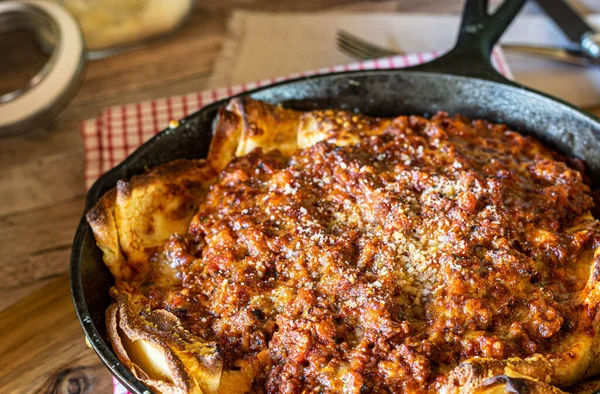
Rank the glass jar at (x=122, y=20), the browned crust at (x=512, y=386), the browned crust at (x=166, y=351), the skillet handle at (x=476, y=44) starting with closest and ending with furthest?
the browned crust at (x=512, y=386) < the browned crust at (x=166, y=351) < the skillet handle at (x=476, y=44) < the glass jar at (x=122, y=20)

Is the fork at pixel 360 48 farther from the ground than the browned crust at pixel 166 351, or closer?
farther from the ground

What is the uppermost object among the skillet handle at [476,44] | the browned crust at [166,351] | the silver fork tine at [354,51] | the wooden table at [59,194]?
the skillet handle at [476,44]

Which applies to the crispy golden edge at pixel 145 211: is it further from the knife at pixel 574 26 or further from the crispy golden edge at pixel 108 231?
the knife at pixel 574 26

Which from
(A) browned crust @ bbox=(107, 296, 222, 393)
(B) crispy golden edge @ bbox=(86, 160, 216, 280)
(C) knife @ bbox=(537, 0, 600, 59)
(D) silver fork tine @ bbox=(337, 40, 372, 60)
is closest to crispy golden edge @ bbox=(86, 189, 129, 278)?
(B) crispy golden edge @ bbox=(86, 160, 216, 280)

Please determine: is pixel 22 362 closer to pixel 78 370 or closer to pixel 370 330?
pixel 78 370

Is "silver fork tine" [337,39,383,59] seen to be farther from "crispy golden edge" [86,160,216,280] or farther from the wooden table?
"crispy golden edge" [86,160,216,280]

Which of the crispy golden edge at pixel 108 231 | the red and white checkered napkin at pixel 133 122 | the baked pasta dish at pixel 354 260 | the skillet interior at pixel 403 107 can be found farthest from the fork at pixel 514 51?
the crispy golden edge at pixel 108 231
